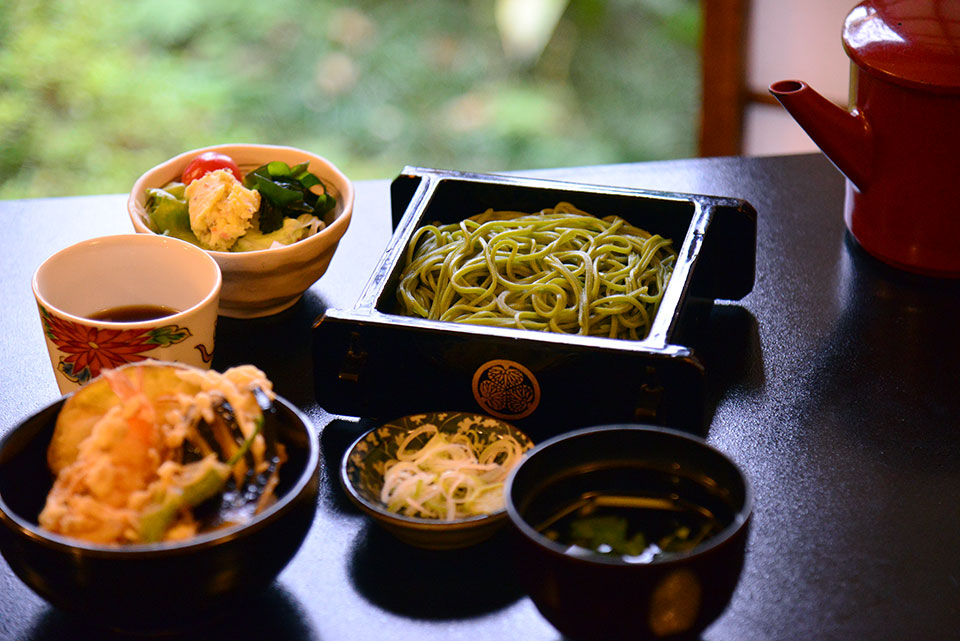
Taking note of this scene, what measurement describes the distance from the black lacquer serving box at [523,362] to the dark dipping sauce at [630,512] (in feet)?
0.49

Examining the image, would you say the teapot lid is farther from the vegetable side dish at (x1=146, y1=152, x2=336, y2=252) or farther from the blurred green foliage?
the blurred green foliage

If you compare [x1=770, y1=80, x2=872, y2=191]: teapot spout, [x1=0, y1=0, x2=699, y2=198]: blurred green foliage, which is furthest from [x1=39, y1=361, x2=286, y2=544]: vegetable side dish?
[x1=0, y1=0, x2=699, y2=198]: blurred green foliage

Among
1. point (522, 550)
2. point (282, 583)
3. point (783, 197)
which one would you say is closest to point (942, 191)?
point (783, 197)

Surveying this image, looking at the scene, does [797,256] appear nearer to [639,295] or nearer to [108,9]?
[639,295]

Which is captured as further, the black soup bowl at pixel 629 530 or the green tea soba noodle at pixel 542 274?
the green tea soba noodle at pixel 542 274

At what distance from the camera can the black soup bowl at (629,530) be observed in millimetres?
803

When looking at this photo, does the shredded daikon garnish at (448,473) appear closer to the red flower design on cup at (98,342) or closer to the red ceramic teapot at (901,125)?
the red flower design on cup at (98,342)

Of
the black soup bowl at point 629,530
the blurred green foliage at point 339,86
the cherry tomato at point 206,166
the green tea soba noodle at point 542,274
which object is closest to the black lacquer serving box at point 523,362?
the green tea soba noodle at point 542,274

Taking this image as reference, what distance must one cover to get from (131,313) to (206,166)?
26 centimetres

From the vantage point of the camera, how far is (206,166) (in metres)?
1.39

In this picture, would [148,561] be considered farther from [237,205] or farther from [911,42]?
[911,42]

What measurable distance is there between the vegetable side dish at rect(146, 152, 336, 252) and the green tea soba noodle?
0.16 m

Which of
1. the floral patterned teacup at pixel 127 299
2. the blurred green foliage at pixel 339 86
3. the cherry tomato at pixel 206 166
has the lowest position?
the blurred green foliage at pixel 339 86

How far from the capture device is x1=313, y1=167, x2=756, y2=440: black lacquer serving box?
1066 mm
